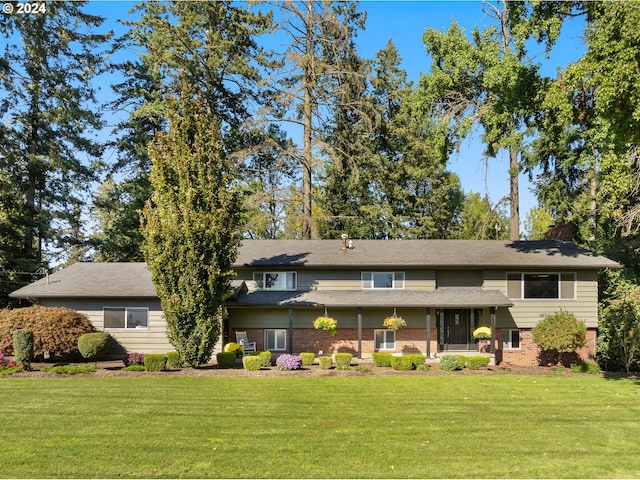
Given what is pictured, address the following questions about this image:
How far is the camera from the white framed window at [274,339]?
20.5 m

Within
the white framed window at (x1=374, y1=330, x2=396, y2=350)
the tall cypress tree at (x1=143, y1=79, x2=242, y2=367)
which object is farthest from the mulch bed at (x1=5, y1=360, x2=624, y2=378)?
the white framed window at (x1=374, y1=330, x2=396, y2=350)

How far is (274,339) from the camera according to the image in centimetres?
2050

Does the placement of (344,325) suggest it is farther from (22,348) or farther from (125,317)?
(22,348)

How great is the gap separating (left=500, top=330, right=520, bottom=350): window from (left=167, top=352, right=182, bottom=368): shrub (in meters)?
13.5

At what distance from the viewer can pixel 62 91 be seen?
83.9 feet

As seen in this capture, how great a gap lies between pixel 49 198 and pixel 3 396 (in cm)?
1871

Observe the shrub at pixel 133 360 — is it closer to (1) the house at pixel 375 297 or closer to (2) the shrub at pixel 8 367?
(1) the house at pixel 375 297

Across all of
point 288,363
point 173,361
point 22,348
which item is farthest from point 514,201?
point 22,348

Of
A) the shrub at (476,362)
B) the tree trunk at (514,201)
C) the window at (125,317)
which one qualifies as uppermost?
the tree trunk at (514,201)

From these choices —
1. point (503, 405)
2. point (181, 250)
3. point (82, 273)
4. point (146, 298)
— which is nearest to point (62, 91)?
point (82, 273)

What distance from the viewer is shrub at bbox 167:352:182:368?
52.5ft

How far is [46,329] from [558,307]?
20724mm

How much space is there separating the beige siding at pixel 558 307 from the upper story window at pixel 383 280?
178 inches

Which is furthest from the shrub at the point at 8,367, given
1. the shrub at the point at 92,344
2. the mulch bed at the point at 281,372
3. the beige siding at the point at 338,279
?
the beige siding at the point at 338,279
